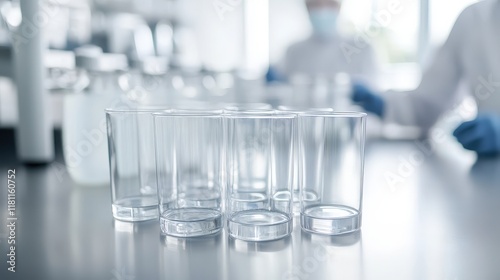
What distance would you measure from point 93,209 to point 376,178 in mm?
578

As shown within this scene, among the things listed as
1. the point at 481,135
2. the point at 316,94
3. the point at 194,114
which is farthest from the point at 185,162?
the point at 481,135

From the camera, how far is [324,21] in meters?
3.01

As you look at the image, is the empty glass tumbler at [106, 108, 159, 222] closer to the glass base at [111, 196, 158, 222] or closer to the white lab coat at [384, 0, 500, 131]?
the glass base at [111, 196, 158, 222]

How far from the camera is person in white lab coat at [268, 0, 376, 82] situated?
9.74 ft

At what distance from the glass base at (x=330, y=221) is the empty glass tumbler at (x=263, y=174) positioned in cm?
3

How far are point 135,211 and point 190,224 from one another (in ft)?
0.39

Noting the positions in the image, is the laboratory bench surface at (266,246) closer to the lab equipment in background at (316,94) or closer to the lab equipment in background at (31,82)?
the lab equipment in background at (31,82)

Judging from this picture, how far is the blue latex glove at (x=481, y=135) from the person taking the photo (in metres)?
1.36

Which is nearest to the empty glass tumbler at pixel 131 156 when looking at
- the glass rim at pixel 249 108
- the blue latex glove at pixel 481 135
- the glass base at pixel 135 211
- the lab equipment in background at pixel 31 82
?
the glass base at pixel 135 211

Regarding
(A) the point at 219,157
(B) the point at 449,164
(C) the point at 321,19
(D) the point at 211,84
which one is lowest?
(B) the point at 449,164

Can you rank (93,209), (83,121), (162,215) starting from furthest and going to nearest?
(83,121), (93,209), (162,215)

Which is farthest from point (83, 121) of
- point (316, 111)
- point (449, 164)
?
point (449, 164)

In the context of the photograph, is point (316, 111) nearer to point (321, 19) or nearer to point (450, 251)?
point (450, 251)

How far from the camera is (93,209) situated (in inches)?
26.2
